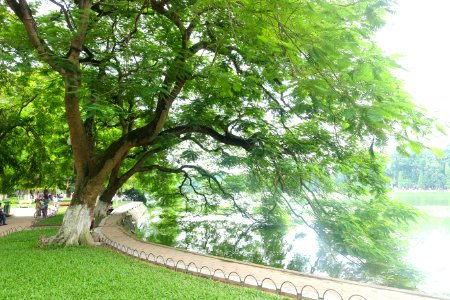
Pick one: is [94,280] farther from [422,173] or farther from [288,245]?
[422,173]

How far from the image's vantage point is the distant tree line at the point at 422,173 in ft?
170

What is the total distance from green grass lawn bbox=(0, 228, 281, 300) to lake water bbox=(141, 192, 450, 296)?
5.46 meters

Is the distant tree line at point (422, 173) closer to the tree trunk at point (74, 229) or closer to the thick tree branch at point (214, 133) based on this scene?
the thick tree branch at point (214, 133)

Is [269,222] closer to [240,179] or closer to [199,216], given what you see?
[240,179]

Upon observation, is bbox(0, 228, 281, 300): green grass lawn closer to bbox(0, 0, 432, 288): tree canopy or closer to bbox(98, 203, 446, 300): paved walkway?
bbox(98, 203, 446, 300): paved walkway

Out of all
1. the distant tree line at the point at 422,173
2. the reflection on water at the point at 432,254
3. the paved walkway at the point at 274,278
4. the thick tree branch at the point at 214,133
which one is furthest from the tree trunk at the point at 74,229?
the distant tree line at the point at 422,173

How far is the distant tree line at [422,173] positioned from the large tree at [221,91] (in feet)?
140

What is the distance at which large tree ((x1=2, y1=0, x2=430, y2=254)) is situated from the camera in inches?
184

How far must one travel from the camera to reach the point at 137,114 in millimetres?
14133

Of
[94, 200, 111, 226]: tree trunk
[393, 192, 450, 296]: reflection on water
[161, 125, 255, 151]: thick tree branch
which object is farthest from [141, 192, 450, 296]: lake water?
[161, 125, 255, 151]: thick tree branch

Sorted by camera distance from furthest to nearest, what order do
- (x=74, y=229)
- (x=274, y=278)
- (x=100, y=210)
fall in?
(x=100, y=210) → (x=74, y=229) → (x=274, y=278)

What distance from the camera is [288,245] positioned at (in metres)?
16.3

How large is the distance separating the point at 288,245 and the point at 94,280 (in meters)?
10.8

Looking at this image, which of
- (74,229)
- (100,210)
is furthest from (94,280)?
(100,210)
